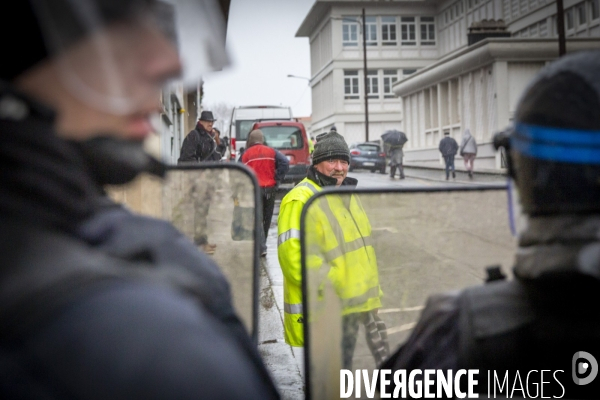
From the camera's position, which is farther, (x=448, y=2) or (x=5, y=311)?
(x=448, y=2)

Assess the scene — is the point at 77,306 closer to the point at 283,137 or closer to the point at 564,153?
the point at 564,153

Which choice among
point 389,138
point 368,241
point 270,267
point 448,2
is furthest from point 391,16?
point 368,241

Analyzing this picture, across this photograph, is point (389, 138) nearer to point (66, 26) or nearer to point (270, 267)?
point (270, 267)

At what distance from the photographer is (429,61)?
53406mm

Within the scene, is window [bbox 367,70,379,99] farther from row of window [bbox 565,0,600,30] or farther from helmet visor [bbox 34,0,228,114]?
helmet visor [bbox 34,0,228,114]

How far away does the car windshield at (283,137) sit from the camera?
18016 millimetres

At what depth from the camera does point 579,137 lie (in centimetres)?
122

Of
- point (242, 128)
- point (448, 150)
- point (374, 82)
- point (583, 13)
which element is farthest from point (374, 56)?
point (242, 128)

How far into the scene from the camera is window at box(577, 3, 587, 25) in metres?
30.7

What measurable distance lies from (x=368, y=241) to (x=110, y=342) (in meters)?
1.29

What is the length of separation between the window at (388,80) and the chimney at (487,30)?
24489 mm

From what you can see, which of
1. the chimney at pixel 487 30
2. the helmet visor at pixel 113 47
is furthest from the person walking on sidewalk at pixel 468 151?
the helmet visor at pixel 113 47

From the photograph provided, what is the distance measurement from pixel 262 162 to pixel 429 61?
4661 cm

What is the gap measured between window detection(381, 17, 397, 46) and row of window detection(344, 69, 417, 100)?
2.21 meters
